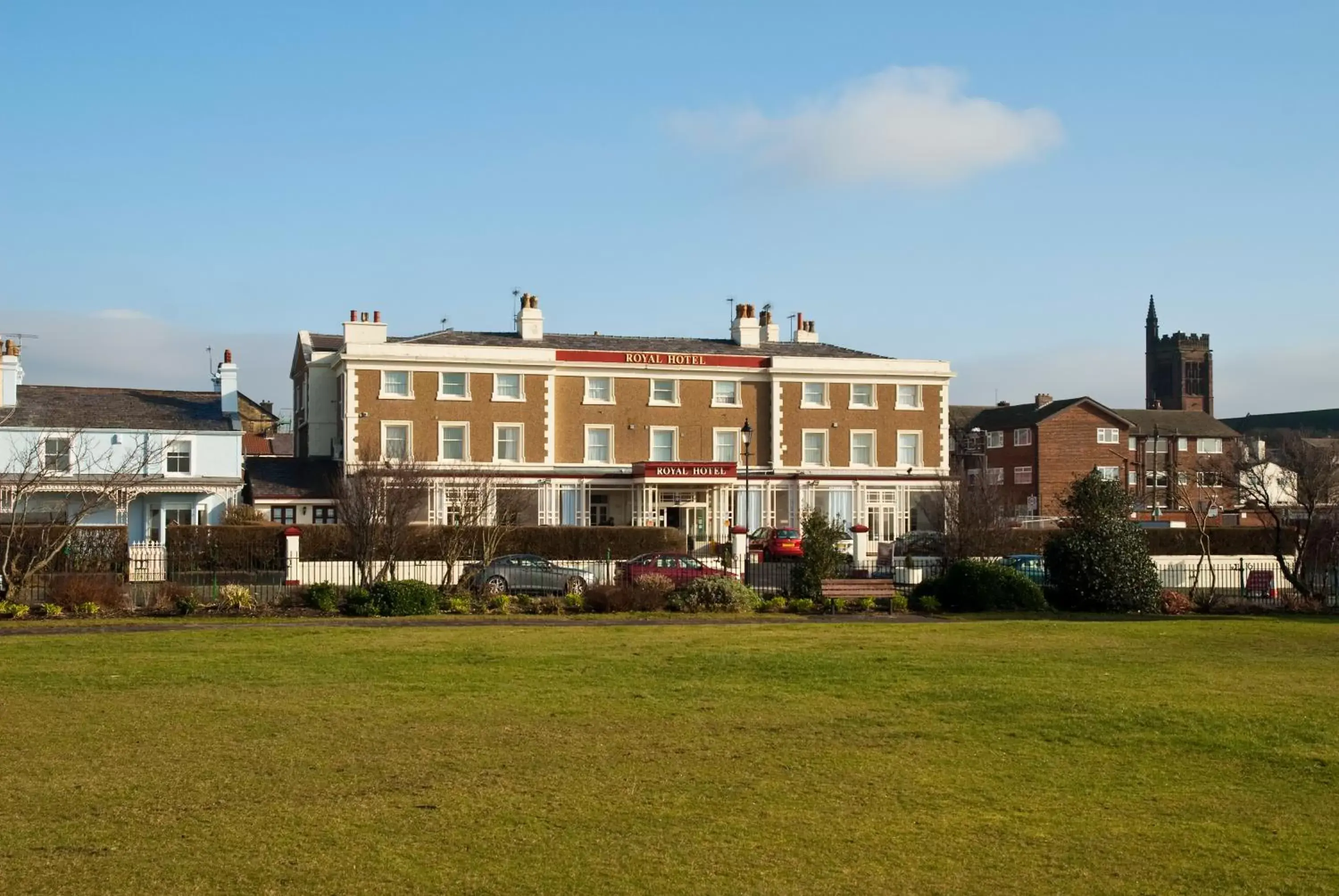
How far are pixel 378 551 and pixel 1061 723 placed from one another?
73.5ft

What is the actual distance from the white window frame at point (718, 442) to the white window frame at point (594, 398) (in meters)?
5.02

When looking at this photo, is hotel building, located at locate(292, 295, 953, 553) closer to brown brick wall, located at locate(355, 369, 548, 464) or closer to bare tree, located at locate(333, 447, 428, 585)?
brown brick wall, located at locate(355, 369, 548, 464)

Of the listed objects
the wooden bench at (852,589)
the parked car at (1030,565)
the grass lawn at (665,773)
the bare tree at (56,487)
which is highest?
the bare tree at (56,487)

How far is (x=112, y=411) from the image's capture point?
5356cm

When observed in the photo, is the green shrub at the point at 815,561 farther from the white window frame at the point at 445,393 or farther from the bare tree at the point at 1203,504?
the white window frame at the point at 445,393

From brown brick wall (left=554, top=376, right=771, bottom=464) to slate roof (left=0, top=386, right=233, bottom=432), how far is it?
580 inches

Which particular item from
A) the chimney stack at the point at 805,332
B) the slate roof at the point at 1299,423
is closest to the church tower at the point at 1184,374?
the slate roof at the point at 1299,423

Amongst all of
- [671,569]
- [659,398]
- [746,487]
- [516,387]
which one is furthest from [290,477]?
[671,569]

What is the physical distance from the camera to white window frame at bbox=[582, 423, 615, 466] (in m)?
60.7

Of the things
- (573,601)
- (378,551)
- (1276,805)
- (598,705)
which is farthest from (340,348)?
(1276,805)

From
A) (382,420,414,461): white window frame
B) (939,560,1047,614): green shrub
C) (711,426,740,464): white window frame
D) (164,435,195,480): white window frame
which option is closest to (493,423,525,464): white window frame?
(382,420,414,461): white window frame

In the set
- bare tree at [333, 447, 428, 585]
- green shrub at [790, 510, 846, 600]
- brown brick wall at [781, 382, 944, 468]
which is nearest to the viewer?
green shrub at [790, 510, 846, 600]

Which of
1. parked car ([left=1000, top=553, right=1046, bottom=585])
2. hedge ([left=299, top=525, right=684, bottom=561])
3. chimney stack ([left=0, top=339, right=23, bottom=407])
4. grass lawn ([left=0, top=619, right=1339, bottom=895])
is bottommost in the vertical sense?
grass lawn ([left=0, top=619, right=1339, bottom=895])

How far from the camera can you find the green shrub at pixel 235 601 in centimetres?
2831
